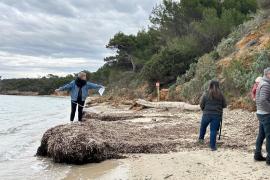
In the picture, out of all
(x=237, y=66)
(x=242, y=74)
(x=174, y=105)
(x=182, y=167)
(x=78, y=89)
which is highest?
(x=237, y=66)

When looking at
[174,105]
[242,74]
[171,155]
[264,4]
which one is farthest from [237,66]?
[171,155]

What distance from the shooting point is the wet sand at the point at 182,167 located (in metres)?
7.09

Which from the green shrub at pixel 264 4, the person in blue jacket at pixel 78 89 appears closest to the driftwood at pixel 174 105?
the person in blue jacket at pixel 78 89

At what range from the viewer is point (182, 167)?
776 centimetres

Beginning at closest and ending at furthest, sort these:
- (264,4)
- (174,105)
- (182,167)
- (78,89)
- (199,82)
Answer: (182,167), (78,89), (174,105), (199,82), (264,4)

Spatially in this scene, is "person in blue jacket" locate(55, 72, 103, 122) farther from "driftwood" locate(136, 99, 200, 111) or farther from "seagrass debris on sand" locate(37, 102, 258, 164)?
"driftwood" locate(136, 99, 200, 111)

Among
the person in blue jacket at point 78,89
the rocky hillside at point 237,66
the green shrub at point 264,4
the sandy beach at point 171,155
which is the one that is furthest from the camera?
the green shrub at point 264,4

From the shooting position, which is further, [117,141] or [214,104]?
[117,141]

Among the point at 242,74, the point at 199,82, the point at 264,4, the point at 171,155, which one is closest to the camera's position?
the point at 171,155

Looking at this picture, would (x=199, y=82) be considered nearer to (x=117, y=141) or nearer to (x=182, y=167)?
(x=117, y=141)

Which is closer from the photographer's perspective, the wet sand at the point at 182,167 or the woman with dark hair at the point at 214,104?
the wet sand at the point at 182,167

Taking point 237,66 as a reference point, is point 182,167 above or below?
below

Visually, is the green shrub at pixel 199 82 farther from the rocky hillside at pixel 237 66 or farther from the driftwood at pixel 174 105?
the driftwood at pixel 174 105

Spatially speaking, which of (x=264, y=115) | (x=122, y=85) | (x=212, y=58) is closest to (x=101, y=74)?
(x=122, y=85)
